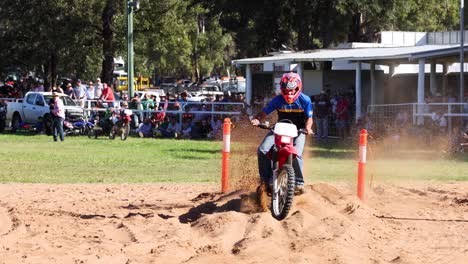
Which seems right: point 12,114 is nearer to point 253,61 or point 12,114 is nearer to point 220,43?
point 253,61

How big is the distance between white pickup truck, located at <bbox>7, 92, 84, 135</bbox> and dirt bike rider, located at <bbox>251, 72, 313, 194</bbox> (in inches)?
912

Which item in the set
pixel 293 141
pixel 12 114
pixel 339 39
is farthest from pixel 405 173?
pixel 339 39

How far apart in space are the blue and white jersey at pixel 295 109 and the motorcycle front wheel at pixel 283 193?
1.10 meters

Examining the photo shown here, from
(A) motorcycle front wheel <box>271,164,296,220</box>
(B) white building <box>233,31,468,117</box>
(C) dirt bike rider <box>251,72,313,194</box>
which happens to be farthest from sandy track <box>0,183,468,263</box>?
(B) white building <box>233,31,468,117</box>

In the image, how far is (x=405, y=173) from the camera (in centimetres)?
1877

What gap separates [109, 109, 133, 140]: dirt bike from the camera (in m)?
31.0

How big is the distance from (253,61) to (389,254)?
27.6 meters

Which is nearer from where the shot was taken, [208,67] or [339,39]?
[339,39]

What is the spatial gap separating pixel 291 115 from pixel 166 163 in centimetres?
1002

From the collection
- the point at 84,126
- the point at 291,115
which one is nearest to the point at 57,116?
the point at 84,126

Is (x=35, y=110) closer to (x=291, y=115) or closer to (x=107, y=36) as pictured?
(x=107, y=36)

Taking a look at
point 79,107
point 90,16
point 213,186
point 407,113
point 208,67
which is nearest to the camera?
point 213,186

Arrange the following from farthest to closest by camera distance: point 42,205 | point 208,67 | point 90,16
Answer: point 208,67
point 90,16
point 42,205

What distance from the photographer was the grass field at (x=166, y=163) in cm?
1766
